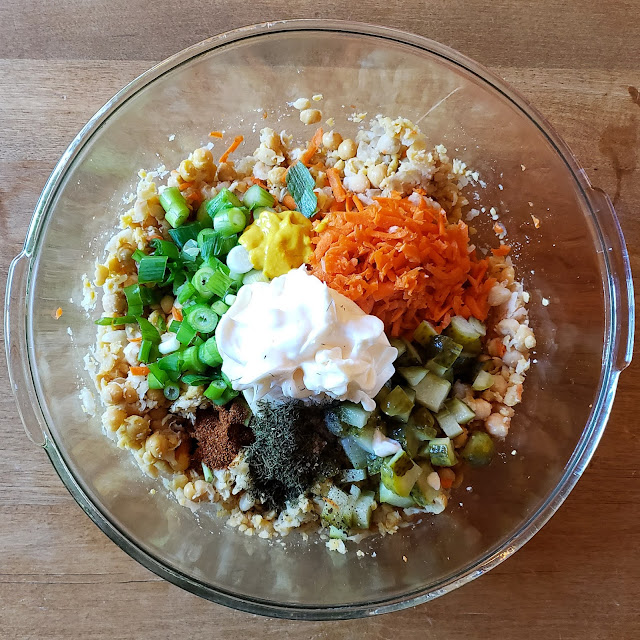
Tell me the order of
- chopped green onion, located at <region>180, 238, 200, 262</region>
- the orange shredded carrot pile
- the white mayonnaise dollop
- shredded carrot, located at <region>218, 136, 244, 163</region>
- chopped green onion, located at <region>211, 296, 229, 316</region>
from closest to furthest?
the white mayonnaise dollop, the orange shredded carrot pile, chopped green onion, located at <region>211, 296, 229, 316</region>, chopped green onion, located at <region>180, 238, 200, 262</region>, shredded carrot, located at <region>218, 136, 244, 163</region>

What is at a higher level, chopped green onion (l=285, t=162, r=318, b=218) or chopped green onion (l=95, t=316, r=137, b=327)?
chopped green onion (l=285, t=162, r=318, b=218)

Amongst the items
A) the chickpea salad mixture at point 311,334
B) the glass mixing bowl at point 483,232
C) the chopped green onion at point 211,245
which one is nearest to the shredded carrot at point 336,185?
the chickpea salad mixture at point 311,334

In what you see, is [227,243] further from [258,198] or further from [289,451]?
[289,451]

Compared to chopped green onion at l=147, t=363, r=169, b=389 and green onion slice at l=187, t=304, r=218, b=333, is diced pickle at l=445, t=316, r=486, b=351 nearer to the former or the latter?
green onion slice at l=187, t=304, r=218, b=333

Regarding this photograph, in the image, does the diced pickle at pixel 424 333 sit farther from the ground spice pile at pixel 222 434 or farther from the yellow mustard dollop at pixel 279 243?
the ground spice pile at pixel 222 434

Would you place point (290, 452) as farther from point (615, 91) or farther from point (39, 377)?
point (615, 91)

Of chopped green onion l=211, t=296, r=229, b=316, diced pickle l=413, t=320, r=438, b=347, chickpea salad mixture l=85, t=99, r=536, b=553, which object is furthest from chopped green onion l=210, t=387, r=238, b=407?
diced pickle l=413, t=320, r=438, b=347

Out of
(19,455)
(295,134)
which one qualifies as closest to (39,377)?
(19,455)

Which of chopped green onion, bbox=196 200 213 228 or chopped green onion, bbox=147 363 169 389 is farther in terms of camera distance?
chopped green onion, bbox=196 200 213 228
